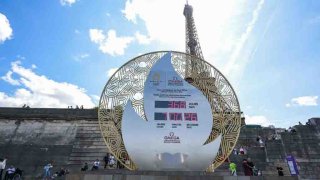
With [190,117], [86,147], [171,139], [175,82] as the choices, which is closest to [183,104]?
[190,117]

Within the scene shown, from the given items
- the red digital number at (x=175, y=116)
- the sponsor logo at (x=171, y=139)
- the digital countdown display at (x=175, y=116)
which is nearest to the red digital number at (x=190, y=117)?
the digital countdown display at (x=175, y=116)

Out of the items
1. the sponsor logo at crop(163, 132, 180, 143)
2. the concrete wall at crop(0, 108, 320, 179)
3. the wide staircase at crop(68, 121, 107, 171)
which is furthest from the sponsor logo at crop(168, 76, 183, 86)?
the wide staircase at crop(68, 121, 107, 171)

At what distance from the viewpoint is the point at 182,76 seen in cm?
1014

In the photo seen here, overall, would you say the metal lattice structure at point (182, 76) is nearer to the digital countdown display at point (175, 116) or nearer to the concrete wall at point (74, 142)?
Answer: the digital countdown display at point (175, 116)

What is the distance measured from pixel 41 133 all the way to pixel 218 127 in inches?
527

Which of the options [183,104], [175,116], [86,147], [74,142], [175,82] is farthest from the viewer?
[74,142]

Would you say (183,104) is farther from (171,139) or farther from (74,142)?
(74,142)

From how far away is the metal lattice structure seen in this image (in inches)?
376

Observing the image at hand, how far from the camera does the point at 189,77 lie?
10.5 m

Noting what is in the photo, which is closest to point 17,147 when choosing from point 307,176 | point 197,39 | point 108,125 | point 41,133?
point 41,133

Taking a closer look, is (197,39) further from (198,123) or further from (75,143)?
(198,123)

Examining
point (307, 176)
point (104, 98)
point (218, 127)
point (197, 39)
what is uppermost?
point (197, 39)

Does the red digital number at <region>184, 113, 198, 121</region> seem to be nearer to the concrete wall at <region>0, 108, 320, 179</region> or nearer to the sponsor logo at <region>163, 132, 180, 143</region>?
the sponsor logo at <region>163, 132, 180, 143</region>

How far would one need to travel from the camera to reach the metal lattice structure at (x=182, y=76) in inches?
376
